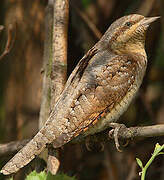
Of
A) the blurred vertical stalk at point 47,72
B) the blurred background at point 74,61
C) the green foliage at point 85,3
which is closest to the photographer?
the blurred vertical stalk at point 47,72

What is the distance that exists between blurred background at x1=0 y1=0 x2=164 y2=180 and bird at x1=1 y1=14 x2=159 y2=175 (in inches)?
17.7

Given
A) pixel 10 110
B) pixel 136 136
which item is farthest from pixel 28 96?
pixel 136 136

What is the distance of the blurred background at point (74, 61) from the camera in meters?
3.67

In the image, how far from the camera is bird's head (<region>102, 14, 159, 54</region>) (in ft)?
9.64

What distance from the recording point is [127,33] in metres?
2.96

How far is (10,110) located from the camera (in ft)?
12.7

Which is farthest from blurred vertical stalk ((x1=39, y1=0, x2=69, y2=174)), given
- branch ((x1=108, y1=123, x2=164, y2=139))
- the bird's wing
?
branch ((x1=108, y1=123, x2=164, y2=139))

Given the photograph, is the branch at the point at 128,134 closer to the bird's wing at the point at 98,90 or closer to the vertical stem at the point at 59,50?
the bird's wing at the point at 98,90

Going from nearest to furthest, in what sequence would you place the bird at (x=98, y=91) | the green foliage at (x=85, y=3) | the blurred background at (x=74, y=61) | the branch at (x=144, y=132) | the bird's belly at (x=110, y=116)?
the branch at (x=144, y=132), the bird at (x=98, y=91), the bird's belly at (x=110, y=116), the blurred background at (x=74, y=61), the green foliage at (x=85, y=3)

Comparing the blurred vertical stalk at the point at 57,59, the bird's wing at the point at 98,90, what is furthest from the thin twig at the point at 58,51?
the bird's wing at the point at 98,90

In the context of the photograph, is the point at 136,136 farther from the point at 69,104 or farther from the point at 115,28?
the point at 115,28

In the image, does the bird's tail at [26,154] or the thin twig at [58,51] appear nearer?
the bird's tail at [26,154]

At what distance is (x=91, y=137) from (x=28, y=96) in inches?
47.5

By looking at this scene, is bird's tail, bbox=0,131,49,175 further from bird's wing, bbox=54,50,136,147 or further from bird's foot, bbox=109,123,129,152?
bird's foot, bbox=109,123,129,152
